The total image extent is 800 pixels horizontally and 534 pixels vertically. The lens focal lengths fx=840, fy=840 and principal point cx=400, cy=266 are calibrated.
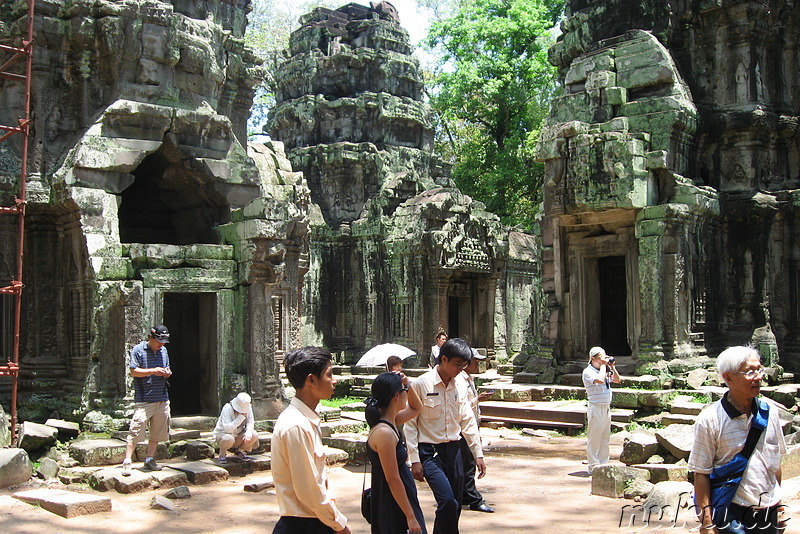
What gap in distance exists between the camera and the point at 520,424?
516 inches

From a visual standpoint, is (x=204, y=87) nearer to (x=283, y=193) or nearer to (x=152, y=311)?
(x=283, y=193)

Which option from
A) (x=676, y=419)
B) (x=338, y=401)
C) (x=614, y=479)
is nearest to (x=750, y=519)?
(x=614, y=479)

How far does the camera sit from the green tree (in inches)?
1073

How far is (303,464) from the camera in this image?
349 cm

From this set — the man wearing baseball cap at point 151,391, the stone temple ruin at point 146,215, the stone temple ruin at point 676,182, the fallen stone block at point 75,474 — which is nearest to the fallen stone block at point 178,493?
the man wearing baseball cap at point 151,391

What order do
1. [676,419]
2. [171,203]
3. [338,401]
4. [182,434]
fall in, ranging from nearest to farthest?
[182,434] < [676,419] < [171,203] < [338,401]

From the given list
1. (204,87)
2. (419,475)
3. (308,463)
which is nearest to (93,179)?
(204,87)

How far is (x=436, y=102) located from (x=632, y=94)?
1404 cm

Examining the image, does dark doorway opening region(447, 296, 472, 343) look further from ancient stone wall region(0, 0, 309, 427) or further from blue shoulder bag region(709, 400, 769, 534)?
blue shoulder bag region(709, 400, 769, 534)

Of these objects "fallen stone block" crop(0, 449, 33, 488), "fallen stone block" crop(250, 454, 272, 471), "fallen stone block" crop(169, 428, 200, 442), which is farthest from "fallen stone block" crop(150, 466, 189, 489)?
"fallen stone block" crop(169, 428, 200, 442)

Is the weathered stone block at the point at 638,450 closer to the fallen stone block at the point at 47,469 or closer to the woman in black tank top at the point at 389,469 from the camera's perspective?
the woman in black tank top at the point at 389,469

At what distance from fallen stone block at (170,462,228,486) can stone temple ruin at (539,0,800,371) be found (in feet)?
26.9

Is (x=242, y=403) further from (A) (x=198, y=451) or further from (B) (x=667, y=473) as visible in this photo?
(B) (x=667, y=473)

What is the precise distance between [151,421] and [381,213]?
42.7 feet
